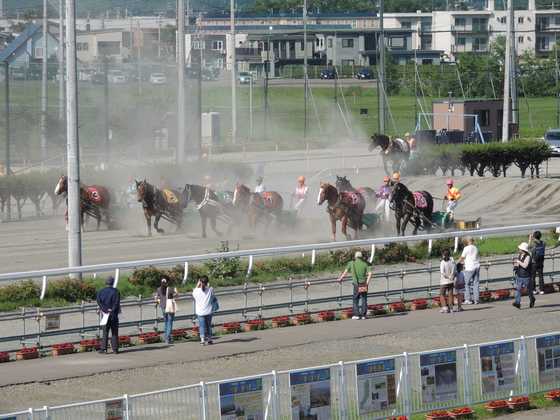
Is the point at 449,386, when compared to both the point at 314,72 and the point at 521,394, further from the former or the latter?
the point at 314,72

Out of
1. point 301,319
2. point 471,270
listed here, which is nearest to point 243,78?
point 471,270

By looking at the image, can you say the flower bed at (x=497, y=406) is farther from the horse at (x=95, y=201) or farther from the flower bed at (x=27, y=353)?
the horse at (x=95, y=201)

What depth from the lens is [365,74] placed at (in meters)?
99.4

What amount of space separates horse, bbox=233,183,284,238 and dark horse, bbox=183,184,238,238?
1.26ft

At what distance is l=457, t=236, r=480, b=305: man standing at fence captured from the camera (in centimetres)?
2252

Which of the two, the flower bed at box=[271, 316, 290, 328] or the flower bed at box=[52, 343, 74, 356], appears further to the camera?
the flower bed at box=[271, 316, 290, 328]

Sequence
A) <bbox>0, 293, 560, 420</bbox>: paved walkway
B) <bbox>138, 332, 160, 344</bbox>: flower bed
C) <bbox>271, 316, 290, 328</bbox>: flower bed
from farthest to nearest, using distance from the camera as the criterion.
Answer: <bbox>271, 316, 290, 328</bbox>: flower bed → <bbox>138, 332, 160, 344</bbox>: flower bed → <bbox>0, 293, 560, 420</bbox>: paved walkway

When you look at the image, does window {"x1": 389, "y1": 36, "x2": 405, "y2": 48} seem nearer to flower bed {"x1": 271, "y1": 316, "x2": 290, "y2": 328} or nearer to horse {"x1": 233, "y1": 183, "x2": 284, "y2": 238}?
horse {"x1": 233, "y1": 183, "x2": 284, "y2": 238}

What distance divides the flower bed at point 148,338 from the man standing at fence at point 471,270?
23.9ft

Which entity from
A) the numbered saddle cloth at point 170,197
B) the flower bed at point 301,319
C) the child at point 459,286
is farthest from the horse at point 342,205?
the flower bed at point 301,319

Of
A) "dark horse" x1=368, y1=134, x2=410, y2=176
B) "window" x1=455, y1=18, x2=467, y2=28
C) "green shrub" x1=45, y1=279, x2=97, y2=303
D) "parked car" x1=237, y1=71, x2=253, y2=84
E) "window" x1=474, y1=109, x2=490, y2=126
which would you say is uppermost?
"window" x1=455, y1=18, x2=467, y2=28

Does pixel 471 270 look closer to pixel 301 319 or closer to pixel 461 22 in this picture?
pixel 301 319

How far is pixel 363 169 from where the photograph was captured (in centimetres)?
5219

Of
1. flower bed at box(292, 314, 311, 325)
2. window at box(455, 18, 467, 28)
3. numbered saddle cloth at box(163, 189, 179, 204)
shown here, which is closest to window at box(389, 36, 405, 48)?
window at box(455, 18, 467, 28)
